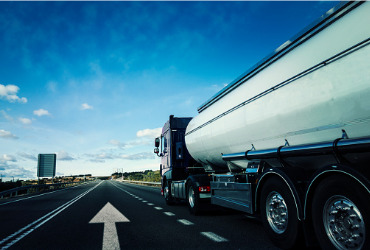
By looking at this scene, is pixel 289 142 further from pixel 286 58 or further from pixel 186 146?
pixel 186 146

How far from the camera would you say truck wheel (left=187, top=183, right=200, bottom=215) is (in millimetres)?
9305

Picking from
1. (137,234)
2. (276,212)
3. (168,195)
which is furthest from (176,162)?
(276,212)

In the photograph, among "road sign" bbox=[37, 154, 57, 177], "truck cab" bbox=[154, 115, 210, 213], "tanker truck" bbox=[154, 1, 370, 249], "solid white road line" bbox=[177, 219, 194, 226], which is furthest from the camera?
"road sign" bbox=[37, 154, 57, 177]

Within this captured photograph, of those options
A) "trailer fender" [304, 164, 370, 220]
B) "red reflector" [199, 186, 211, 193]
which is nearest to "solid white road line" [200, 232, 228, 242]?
"trailer fender" [304, 164, 370, 220]

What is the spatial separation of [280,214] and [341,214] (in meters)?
1.35

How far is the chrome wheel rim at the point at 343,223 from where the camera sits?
11.7 feet

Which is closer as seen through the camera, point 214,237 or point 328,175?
point 328,175

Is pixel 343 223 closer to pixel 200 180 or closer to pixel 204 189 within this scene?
pixel 204 189

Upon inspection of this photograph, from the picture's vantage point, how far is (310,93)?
14.9 feet

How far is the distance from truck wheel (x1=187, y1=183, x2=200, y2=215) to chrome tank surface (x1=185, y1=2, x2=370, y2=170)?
2582mm

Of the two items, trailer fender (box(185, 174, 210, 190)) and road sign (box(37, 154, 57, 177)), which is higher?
road sign (box(37, 154, 57, 177))

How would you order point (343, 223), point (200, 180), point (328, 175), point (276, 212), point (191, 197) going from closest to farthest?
point (343, 223)
point (328, 175)
point (276, 212)
point (200, 180)
point (191, 197)

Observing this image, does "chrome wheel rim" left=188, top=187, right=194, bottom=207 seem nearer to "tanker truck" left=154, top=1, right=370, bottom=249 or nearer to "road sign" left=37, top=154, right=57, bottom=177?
"tanker truck" left=154, top=1, right=370, bottom=249

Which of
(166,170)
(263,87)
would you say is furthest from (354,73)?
(166,170)
